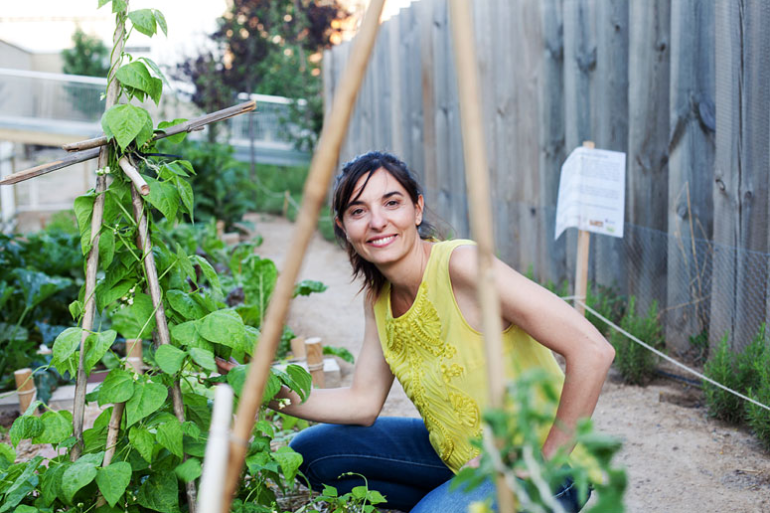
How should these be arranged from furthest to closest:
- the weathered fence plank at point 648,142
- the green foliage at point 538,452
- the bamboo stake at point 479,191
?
the weathered fence plank at point 648,142
the bamboo stake at point 479,191
the green foliage at point 538,452

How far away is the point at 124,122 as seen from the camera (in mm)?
1637

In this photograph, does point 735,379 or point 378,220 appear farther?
point 735,379

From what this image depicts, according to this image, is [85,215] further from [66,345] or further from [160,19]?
[160,19]

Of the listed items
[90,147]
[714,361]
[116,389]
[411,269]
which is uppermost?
[90,147]

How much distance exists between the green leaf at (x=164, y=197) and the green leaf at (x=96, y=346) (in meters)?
0.29

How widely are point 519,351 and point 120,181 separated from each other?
3.61ft

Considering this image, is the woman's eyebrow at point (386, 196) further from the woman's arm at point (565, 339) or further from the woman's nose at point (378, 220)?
the woman's arm at point (565, 339)

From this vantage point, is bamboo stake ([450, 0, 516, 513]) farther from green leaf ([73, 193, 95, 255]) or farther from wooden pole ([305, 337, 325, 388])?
wooden pole ([305, 337, 325, 388])

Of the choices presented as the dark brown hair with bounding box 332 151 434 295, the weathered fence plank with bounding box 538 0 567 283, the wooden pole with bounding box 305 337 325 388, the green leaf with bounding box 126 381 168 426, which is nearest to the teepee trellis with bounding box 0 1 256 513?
the green leaf with bounding box 126 381 168 426

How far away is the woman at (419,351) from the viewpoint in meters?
1.75

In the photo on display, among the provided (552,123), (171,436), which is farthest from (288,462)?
(552,123)

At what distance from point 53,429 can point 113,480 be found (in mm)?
221

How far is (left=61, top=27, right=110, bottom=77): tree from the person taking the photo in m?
18.6

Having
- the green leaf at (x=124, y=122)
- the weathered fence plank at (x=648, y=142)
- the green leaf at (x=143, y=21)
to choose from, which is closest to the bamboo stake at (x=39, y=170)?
the green leaf at (x=124, y=122)
